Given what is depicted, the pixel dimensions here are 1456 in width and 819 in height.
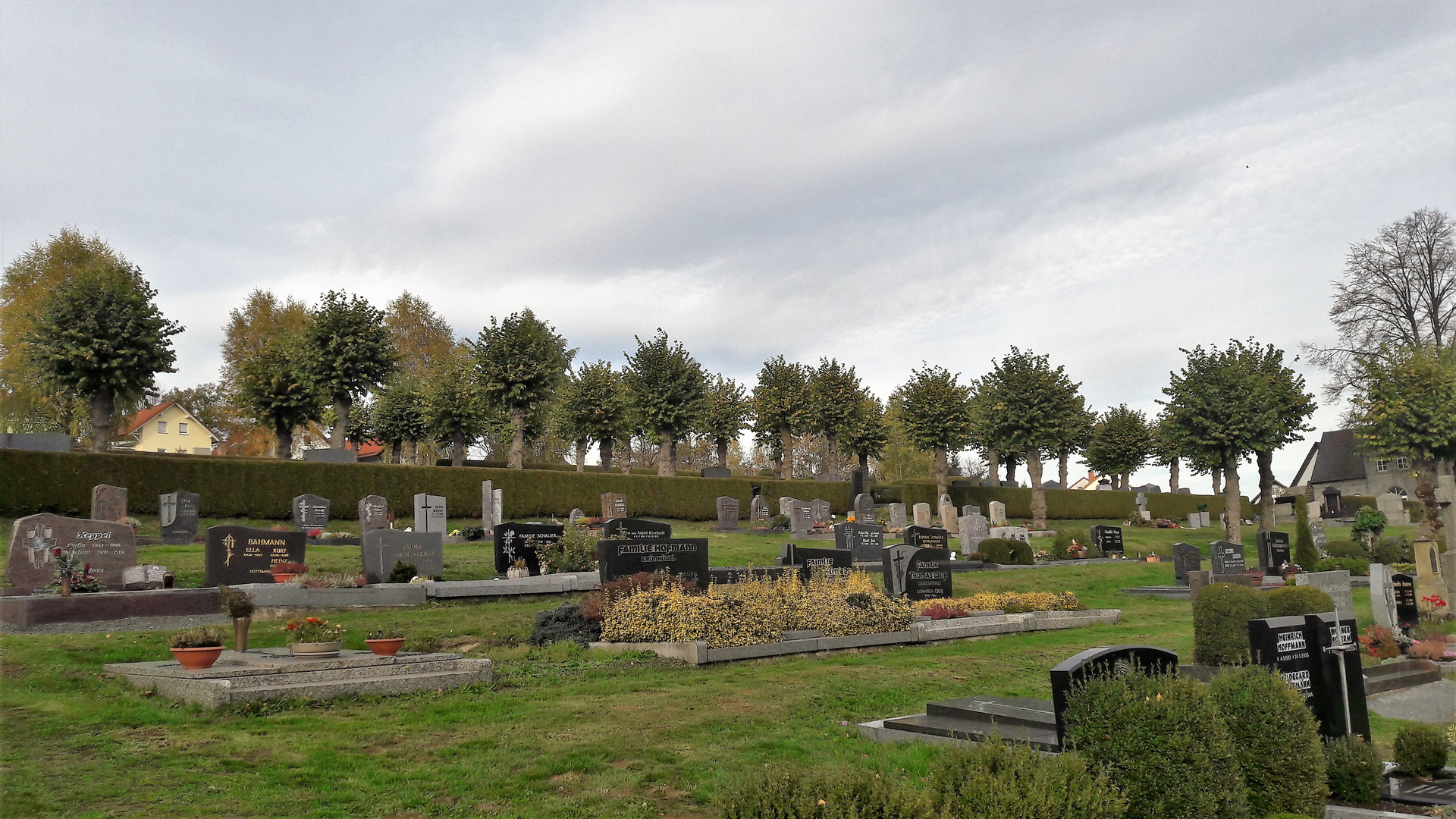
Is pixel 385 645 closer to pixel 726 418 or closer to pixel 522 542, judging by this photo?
pixel 522 542

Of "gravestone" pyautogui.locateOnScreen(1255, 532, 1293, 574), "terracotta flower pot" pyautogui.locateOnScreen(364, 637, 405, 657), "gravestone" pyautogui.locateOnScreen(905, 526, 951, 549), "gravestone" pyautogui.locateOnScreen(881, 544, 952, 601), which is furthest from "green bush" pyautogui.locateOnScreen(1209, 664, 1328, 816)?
"gravestone" pyautogui.locateOnScreen(1255, 532, 1293, 574)

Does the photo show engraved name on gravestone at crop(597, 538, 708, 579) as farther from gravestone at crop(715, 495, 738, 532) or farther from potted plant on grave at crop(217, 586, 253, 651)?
gravestone at crop(715, 495, 738, 532)

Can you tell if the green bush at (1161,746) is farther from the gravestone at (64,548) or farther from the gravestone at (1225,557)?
the gravestone at (1225,557)

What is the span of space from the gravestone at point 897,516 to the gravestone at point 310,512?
23242 millimetres

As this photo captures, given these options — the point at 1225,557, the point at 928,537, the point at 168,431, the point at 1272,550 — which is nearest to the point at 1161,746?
the point at 928,537

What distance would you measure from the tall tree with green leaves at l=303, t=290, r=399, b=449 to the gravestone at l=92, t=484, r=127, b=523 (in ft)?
60.0

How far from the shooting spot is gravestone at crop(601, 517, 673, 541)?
19.0 metres

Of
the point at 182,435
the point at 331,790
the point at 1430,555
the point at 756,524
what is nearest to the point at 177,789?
the point at 331,790

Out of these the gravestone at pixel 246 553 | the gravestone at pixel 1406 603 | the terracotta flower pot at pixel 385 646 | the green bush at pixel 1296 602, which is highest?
the gravestone at pixel 246 553

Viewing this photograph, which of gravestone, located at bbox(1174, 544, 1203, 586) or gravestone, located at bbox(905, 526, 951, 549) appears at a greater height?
gravestone, located at bbox(905, 526, 951, 549)

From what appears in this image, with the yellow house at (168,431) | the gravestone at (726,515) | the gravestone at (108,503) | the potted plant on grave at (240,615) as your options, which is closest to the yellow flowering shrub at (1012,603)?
the potted plant on grave at (240,615)

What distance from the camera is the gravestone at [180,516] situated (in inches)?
966

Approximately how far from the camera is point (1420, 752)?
7.58m

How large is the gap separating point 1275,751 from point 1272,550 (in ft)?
78.3
